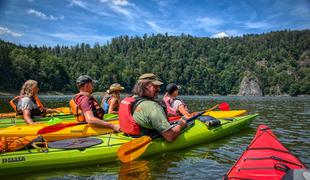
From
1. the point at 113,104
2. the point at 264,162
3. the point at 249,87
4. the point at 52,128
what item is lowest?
the point at 264,162

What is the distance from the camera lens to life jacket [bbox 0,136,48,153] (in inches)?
247

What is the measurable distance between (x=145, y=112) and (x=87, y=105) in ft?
5.72

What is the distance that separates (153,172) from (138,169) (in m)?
0.35

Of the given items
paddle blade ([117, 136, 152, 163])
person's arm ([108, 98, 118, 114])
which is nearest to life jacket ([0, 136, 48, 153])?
paddle blade ([117, 136, 152, 163])

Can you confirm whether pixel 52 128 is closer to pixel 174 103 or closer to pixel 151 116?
pixel 151 116

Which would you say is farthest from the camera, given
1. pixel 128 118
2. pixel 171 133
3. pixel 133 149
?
pixel 171 133

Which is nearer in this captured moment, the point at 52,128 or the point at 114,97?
the point at 52,128

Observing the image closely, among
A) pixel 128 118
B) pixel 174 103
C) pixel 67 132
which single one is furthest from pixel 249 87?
pixel 128 118

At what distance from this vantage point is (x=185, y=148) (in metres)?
8.77

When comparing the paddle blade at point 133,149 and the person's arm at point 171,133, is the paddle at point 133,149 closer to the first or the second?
the paddle blade at point 133,149

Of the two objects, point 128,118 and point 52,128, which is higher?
point 128,118

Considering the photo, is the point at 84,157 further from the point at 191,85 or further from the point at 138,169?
the point at 191,85

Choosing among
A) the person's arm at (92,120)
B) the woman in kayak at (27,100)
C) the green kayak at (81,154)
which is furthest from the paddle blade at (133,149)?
the woman in kayak at (27,100)

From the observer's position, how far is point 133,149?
7.04 meters
